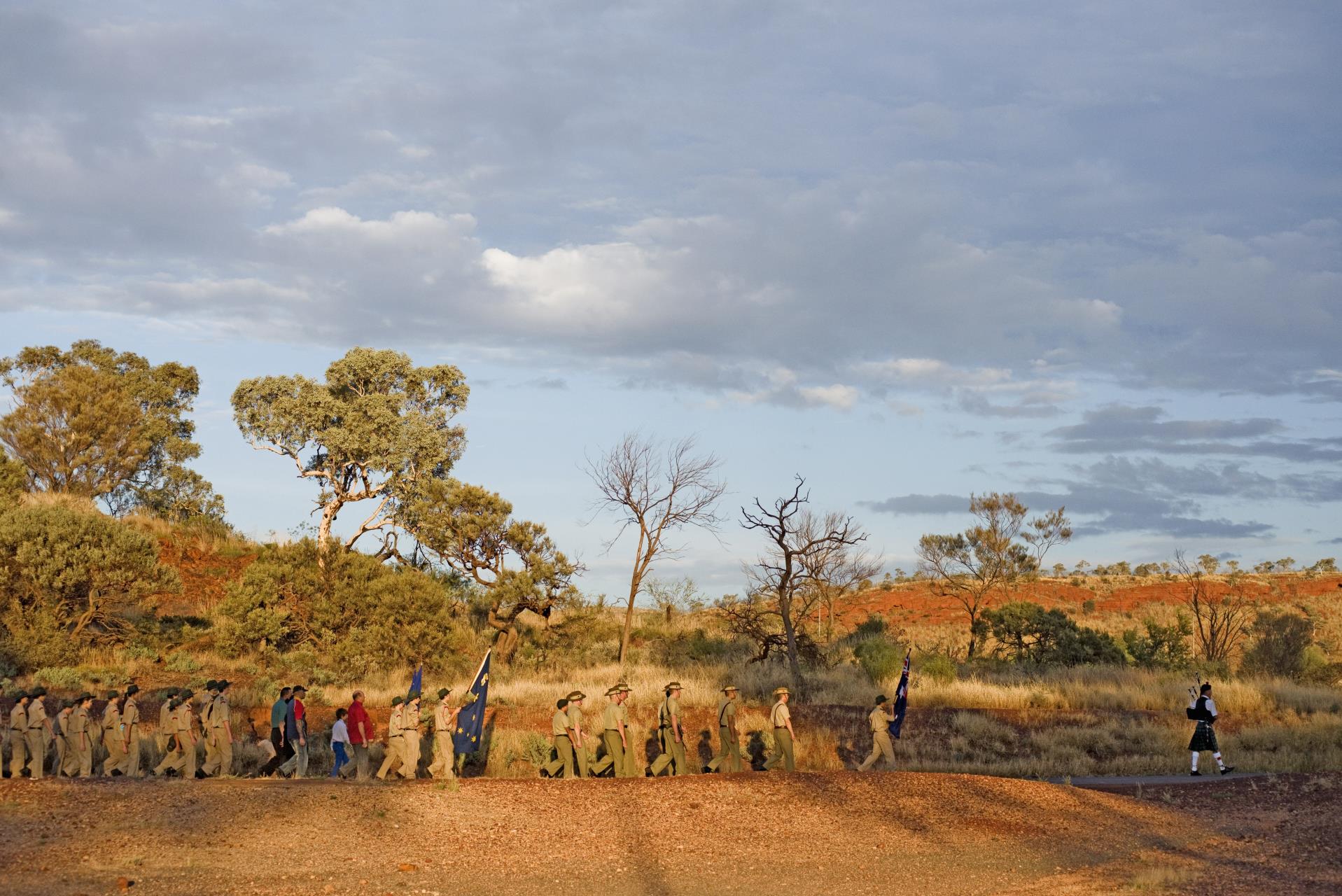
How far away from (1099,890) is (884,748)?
871 cm

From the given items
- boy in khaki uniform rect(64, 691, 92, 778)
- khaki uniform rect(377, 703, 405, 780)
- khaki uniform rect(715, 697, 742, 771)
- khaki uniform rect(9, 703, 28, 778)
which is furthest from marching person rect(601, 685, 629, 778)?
khaki uniform rect(9, 703, 28, 778)

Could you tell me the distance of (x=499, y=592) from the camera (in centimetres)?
3578

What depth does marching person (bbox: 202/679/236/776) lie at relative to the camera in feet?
65.8

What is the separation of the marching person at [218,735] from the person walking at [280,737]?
987 millimetres

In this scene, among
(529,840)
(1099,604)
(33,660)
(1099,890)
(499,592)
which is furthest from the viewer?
(1099,604)

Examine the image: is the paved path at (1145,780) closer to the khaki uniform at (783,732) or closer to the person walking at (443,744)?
the khaki uniform at (783,732)

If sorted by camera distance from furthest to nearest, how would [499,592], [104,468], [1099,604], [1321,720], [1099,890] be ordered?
[1099,604] → [104,468] → [499,592] → [1321,720] → [1099,890]

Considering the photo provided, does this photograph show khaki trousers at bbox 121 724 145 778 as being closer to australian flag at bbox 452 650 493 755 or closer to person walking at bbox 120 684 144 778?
person walking at bbox 120 684 144 778

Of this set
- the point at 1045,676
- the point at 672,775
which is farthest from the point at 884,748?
the point at 1045,676

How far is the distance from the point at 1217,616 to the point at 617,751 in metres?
40.0

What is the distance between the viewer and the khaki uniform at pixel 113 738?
19578 mm

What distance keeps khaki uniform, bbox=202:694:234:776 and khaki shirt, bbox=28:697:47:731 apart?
8.10ft

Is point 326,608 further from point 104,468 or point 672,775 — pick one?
point 104,468

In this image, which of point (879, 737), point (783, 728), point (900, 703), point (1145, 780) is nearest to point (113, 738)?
point (783, 728)
